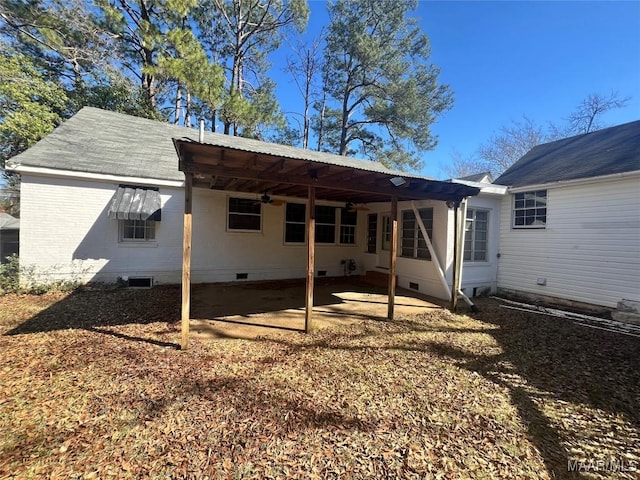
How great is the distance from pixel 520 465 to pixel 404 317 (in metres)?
4.05

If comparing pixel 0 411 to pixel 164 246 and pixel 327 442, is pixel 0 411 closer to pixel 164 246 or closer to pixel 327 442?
pixel 327 442

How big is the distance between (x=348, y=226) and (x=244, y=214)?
4217 millimetres

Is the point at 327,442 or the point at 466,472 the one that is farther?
the point at 327,442

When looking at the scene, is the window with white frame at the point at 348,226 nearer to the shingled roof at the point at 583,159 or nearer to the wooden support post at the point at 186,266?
the shingled roof at the point at 583,159

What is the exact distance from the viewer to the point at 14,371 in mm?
3479

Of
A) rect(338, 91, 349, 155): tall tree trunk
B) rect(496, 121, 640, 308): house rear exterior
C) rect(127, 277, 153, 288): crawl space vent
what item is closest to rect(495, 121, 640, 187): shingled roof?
rect(496, 121, 640, 308): house rear exterior

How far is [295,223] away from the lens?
1066 cm

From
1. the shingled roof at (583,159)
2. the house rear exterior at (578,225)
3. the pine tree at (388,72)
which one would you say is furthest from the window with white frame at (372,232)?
the pine tree at (388,72)

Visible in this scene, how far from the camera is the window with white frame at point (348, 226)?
37.7ft

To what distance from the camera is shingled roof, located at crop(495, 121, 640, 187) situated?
287 inches

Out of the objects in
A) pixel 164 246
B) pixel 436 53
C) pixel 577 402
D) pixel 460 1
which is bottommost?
pixel 577 402

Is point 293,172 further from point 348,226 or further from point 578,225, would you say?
point 578,225

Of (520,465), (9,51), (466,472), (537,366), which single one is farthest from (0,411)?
(9,51)

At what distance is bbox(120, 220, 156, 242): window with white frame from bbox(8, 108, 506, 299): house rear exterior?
0.03 m
